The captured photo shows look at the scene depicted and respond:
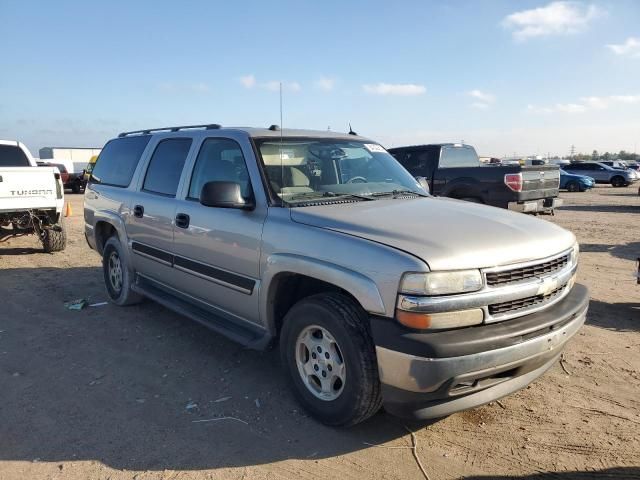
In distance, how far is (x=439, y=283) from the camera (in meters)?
2.68

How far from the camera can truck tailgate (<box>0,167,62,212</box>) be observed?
27.1 feet

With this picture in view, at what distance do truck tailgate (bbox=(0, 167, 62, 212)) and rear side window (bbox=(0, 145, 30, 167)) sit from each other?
4.64 ft

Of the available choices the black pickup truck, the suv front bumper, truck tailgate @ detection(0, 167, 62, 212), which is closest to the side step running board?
the suv front bumper

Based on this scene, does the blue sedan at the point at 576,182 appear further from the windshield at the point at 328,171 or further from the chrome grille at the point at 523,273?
the chrome grille at the point at 523,273

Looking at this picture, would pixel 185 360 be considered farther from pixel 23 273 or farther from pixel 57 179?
pixel 57 179

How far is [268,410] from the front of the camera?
3.52 meters

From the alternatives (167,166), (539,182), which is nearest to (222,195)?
(167,166)

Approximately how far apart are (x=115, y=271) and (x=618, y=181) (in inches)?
1359

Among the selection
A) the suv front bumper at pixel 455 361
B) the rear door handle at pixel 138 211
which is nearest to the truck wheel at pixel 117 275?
the rear door handle at pixel 138 211

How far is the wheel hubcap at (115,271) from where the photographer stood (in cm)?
590

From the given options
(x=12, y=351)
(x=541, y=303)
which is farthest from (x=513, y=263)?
(x=12, y=351)

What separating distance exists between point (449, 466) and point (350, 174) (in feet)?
7.76

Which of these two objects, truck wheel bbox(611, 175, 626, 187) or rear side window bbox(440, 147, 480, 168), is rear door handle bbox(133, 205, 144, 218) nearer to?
rear side window bbox(440, 147, 480, 168)

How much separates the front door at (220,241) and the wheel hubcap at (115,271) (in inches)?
65.9
